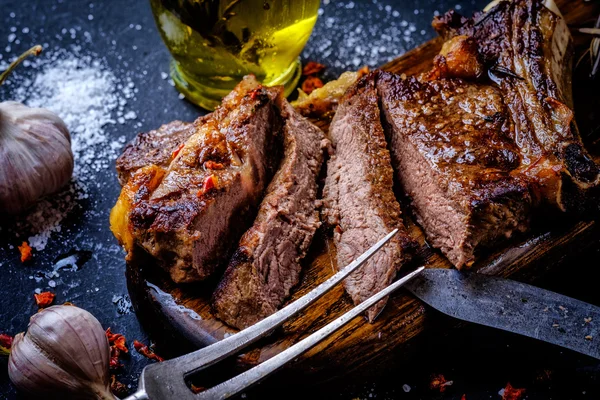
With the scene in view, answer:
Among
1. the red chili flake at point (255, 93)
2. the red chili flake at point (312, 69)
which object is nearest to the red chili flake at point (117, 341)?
the red chili flake at point (255, 93)

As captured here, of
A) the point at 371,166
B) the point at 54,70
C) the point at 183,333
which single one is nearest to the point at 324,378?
the point at 183,333

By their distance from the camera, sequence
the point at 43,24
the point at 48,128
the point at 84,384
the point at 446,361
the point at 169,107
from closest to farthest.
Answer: the point at 84,384, the point at 446,361, the point at 48,128, the point at 169,107, the point at 43,24

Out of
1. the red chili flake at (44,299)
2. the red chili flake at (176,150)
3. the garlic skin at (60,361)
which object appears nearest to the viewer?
the garlic skin at (60,361)

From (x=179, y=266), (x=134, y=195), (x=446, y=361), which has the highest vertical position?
(x=134, y=195)

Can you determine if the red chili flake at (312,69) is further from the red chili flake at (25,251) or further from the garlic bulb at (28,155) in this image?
the red chili flake at (25,251)

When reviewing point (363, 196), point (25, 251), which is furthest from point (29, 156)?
point (363, 196)

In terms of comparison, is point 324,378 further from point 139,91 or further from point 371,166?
point 139,91

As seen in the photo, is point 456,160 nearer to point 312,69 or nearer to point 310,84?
point 310,84
